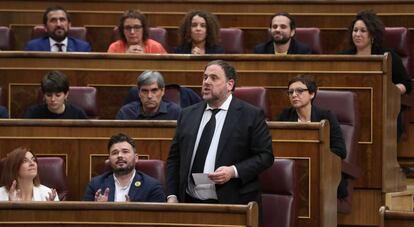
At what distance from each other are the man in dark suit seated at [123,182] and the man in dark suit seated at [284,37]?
1.16 metres

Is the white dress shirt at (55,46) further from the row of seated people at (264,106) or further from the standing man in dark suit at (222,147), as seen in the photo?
the standing man in dark suit at (222,147)

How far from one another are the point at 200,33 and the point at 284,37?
296 millimetres

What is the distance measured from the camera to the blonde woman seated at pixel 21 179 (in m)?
3.57

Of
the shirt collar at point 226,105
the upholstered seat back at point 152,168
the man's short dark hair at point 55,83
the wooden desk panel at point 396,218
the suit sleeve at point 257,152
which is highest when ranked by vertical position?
the man's short dark hair at point 55,83

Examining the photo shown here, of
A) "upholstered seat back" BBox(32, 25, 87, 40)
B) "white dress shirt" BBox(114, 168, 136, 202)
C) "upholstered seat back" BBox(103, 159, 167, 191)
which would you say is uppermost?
"upholstered seat back" BBox(32, 25, 87, 40)

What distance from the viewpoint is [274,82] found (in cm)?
433

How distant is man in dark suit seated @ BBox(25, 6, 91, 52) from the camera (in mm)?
4836

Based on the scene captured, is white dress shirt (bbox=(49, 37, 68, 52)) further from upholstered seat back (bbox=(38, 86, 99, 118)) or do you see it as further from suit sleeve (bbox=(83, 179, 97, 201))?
suit sleeve (bbox=(83, 179, 97, 201))

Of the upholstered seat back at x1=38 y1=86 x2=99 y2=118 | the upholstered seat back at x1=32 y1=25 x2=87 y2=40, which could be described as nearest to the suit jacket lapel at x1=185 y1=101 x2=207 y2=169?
the upholstered seat back at x1=38 y1=86 x2=99 y2=118


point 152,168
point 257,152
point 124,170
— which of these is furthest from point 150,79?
point 257,152

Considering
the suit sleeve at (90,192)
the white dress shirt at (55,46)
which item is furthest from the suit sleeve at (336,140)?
the white dress shirt at (55,46)

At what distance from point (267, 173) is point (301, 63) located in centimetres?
83

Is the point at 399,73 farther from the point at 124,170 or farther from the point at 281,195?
the point at 124,170

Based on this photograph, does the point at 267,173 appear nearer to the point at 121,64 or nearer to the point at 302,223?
the point at 302,223
